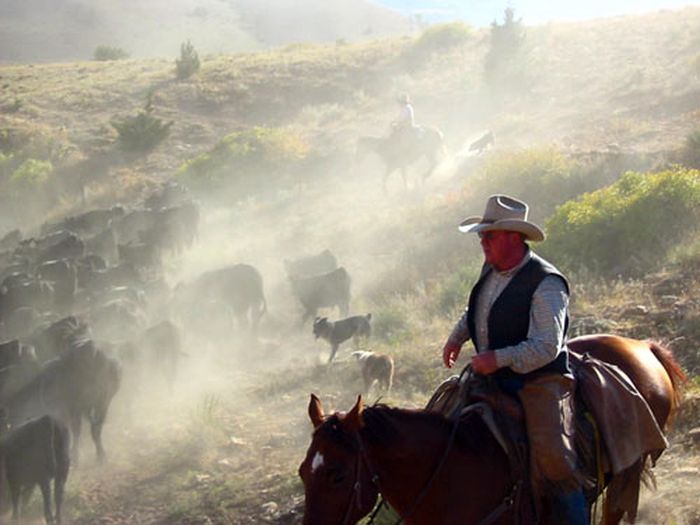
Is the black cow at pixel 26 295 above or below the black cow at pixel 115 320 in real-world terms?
above

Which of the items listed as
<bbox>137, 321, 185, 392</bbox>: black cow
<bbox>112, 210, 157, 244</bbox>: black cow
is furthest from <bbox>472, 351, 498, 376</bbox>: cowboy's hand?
<bbox>112, 210, 157, 244</bbox>: black cow

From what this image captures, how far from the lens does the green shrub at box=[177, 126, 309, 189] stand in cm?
2975

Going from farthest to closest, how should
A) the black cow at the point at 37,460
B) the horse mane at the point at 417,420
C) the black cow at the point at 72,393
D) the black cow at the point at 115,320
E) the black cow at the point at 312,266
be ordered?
1. the black cow at the point at 312,266
2. the black cow at the point at 115,320
3. the black cow at the point at 72,393
4. the black cow at the point at 37,460
5. the horse mane at the point at 417,420

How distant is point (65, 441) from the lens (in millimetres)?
9305

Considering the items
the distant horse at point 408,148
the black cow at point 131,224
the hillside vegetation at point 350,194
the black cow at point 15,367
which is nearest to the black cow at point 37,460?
the hillside vegetation at point 350,194

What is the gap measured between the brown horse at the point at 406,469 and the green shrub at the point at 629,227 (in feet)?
32.4

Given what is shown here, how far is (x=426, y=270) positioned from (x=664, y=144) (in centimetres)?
831

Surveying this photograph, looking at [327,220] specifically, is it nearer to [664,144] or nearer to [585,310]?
[664,144]

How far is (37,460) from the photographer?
9.07 m

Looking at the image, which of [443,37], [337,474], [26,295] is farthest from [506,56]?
[337,474]

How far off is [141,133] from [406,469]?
32.4 m

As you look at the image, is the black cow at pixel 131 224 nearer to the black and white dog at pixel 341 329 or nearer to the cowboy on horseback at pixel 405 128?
the cowboy on horseback at pixel 405 128

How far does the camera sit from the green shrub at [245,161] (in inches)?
1171

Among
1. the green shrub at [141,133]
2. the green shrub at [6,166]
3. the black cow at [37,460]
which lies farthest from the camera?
the green shrub at [141,133]
